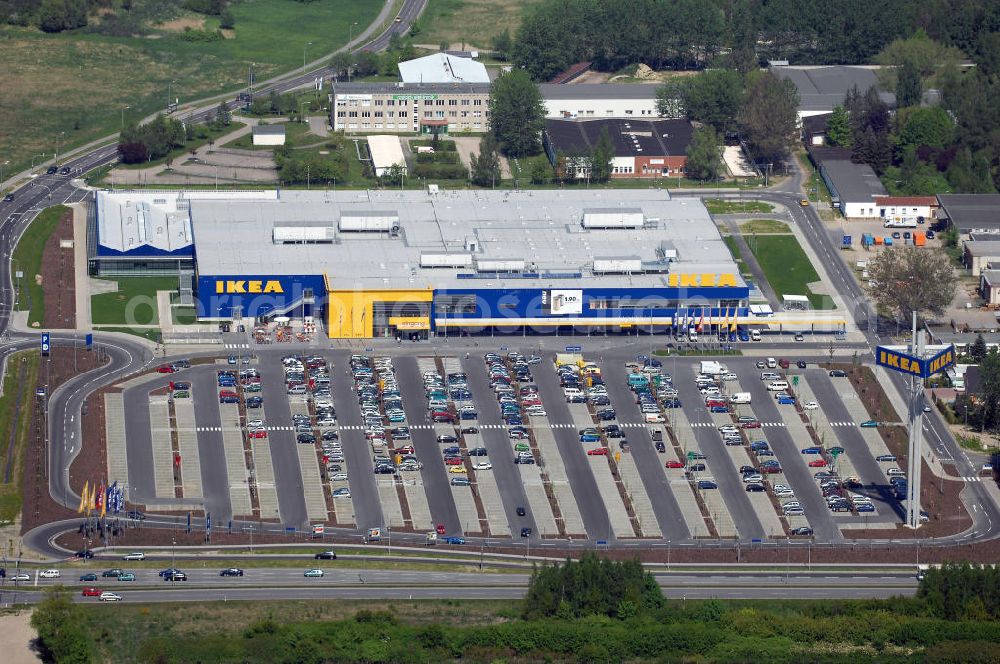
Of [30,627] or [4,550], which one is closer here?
[30,627]

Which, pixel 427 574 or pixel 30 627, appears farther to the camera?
pixel 427 574

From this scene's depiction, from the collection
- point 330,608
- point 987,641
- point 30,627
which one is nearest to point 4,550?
point 30,627

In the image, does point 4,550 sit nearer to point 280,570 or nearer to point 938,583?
point 280,570

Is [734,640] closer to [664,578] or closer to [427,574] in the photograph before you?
[664,578]

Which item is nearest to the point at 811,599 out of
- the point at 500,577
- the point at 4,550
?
the point at 500,577

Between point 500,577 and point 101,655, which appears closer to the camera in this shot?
point 101,655

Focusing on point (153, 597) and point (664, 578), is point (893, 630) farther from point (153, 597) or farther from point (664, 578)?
point (153, 597)

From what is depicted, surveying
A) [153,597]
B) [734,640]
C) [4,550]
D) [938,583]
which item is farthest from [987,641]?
[4,550]
